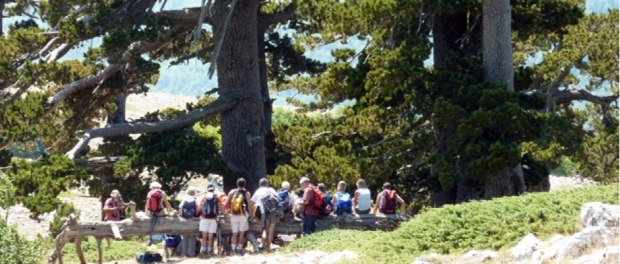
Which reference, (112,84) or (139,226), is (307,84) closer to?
(112,84)

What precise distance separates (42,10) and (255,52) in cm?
566

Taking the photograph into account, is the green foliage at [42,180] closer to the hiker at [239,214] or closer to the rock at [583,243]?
the hiker at [239,214]

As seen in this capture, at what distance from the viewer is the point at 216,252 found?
22266 millimetres

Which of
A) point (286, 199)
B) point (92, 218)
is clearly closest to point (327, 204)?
point (286, 199)

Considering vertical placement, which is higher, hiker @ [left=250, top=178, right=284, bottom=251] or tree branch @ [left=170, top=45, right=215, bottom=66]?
tree branch @ [left=170, top=45, right=215, bottom=66]

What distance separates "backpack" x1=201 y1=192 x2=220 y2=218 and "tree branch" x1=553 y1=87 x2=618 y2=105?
10496 millimetres

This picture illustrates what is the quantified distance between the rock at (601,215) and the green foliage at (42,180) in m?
12.4

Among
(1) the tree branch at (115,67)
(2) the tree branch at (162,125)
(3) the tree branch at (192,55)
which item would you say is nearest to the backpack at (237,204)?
(1) the tree branch at (115,67)

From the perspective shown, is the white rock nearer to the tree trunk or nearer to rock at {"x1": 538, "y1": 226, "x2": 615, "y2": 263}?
rock at {"x1": 538, "y1": 226, "x2": 615, "y2": 263}

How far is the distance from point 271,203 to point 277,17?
1186 cm

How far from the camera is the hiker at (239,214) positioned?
846 inches

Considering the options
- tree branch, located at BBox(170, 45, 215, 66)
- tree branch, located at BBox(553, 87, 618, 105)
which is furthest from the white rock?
tree branch, located at BBox(170, 45, 215, 66)

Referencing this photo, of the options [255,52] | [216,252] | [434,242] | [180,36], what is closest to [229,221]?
[216,252]

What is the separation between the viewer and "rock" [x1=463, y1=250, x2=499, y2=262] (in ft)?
52.4
